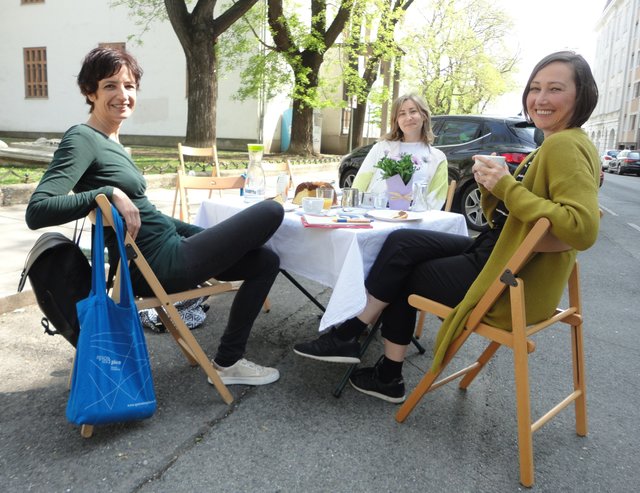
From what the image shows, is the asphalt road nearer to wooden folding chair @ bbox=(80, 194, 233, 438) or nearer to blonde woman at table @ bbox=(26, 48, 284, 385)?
wooden folding chair @ bbox=(80, 194, 233, 438)

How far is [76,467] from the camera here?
2.00m

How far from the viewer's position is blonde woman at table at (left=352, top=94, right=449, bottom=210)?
3891 mm

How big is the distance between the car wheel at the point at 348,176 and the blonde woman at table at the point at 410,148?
5633 millimetres

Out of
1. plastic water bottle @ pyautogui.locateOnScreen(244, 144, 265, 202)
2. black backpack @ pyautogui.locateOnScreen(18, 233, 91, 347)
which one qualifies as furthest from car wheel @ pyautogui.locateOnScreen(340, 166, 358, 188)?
black backpack @ pyautogui.locateOnScreen(18, 233, 91, 347)

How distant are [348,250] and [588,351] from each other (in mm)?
2122

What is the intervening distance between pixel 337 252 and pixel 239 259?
1.62 feet

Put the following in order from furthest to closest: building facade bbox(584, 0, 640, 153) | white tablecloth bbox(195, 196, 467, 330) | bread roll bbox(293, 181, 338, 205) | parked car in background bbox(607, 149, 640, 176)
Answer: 1. building facade bbox(584, 0, 640, 153)
2. parked car in background bbox(607, 149, 640, 176)
3. bread roll bbox(293, 181, 338, 205)
4. white tablecloth bbox(195, 196, 467, 330)

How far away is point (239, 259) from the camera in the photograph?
2.57 m

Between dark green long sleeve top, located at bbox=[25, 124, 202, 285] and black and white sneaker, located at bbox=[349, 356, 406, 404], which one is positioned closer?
dark green long sleeve top, located at bbox=[25, 124, 202, 285]

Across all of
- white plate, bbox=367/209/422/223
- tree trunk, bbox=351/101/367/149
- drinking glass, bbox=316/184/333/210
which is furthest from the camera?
tree trunk, bbox=351/101/367/149

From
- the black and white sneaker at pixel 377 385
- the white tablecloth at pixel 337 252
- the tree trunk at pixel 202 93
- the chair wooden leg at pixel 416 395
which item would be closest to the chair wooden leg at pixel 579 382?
the chair wooden leg at pixel 416 395

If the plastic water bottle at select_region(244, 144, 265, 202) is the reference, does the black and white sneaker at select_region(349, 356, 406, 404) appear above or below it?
below

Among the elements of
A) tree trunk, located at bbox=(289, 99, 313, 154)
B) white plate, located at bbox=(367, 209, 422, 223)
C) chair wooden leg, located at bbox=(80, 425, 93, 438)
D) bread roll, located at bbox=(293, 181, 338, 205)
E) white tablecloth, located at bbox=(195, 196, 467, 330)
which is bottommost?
chair wooden leg, located at bbox=(80, 425, 93, 438)

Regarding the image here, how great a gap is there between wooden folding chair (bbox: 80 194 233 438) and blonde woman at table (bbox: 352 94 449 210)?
1722 millimetres
